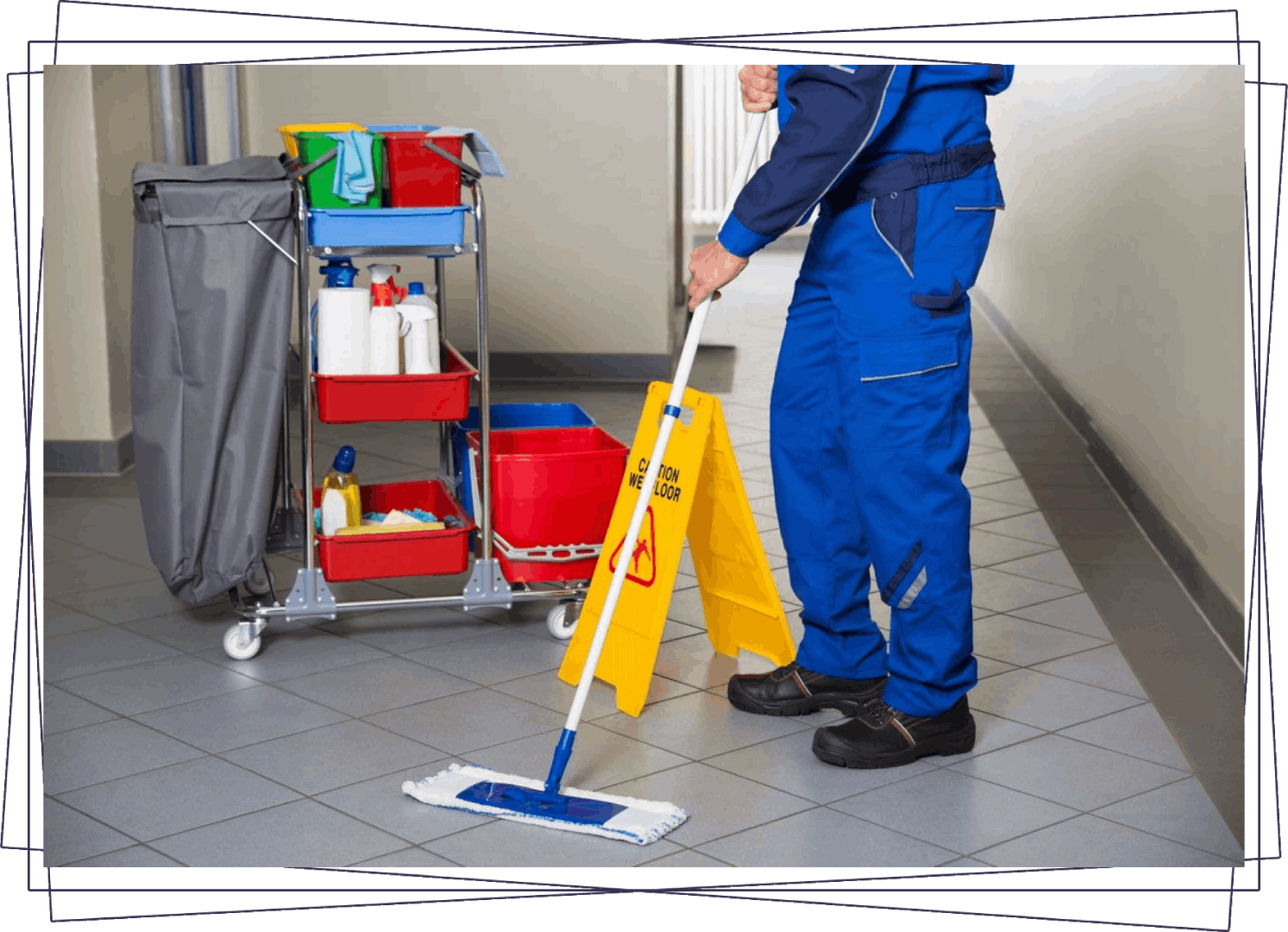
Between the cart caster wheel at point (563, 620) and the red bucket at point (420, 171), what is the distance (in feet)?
2.98

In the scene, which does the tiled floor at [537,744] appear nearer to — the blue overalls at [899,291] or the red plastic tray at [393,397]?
the blue overalls at [899,291]

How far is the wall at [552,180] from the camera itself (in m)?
6.31

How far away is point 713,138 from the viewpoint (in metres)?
12.2

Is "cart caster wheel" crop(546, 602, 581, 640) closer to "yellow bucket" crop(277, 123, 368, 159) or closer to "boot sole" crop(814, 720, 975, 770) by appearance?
"boot sole" crop(814, 720, 975, 770)

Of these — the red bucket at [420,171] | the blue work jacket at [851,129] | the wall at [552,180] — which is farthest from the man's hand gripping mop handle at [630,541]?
the wall at [552,180]

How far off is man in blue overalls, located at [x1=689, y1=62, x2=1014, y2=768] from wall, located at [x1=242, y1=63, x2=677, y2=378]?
3.65 meters

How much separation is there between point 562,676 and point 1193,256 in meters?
1.93

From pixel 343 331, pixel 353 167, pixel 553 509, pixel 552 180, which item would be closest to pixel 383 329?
pixel 343 331

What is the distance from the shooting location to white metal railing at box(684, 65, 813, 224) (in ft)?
39.6

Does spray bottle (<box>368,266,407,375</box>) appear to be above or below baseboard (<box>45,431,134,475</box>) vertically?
above

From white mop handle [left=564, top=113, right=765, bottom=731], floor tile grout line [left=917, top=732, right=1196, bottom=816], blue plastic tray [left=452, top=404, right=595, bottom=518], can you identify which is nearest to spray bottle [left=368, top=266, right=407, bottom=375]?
blue plastic tray [left=452, top=404, right=595, bottom=518]

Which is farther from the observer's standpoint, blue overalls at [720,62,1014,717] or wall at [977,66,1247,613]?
wall at [977,66,1247,613]

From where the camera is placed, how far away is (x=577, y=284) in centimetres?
657
